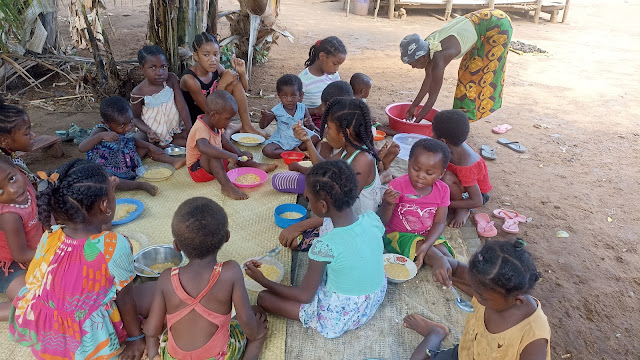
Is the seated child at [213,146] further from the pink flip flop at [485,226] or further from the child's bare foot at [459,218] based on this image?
the pink flip flop at [485,226]

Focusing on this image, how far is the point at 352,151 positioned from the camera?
2.58m

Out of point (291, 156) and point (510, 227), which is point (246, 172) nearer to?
point (291, 156)

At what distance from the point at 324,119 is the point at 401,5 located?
10.4 metres

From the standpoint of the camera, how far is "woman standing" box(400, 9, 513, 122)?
4.15m

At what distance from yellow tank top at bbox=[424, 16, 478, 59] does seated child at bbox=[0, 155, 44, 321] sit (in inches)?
138

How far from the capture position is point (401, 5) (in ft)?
39.0

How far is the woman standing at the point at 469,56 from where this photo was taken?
13.6 ft

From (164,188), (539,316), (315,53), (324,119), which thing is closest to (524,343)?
(539,316)

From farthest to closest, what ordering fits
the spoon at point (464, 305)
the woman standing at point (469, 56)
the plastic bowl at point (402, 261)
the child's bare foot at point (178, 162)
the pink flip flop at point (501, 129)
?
the pink flip flop at point (501, 129) → the woman standing at point (469, 56) → the child's bare foot at point (178, 162) → the plastic bowl at point (402, 261) → the spoon at point (464, 305)

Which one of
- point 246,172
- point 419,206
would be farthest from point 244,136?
point 419,206

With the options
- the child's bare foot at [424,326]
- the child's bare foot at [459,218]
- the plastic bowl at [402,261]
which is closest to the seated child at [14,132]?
the plastic bowl at [402,261]

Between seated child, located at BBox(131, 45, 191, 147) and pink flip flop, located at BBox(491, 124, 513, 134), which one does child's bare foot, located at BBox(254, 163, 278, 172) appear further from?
pink flip flop, located at BBox(491, 124, 513, 134)

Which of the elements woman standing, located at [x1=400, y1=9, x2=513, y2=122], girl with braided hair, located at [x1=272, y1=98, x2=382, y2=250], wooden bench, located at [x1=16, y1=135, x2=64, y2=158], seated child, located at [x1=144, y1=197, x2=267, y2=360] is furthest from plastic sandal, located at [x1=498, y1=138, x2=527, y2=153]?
wooden bench, located at [x1=16, y1=135, x2=64, y2=158]

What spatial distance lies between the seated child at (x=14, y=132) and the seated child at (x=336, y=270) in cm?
166
